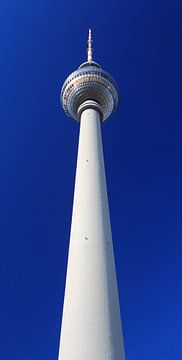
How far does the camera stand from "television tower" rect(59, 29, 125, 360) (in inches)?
814

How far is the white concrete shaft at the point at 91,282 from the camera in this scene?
2061cm

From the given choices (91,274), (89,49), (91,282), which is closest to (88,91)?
(89,49)

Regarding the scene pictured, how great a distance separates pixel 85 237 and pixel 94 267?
271cm

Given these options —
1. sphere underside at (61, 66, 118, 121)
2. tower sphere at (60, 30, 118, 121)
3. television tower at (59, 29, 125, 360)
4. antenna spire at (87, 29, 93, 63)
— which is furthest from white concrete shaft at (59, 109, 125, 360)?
antenna spire at (87, 29, 93, 63)

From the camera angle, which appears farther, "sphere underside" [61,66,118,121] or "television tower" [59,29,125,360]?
"sphere underside" [61,66,118,121]

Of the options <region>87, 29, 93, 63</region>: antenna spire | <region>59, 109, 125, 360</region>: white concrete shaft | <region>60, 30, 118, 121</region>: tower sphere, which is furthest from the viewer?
<region>87, 29, 93, 63</region>: antenna spire

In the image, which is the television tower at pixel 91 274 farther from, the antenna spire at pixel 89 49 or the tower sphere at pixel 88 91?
the antenna spire at pixel 89 49

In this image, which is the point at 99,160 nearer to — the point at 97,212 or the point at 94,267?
the point at 97,212

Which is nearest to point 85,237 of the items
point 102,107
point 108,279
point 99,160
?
point 108,279

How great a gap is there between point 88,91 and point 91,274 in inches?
1051

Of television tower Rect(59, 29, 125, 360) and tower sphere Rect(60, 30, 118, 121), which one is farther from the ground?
tower sphere Rect(60, 30, 118, 121)

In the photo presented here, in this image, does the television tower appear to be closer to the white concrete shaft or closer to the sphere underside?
the white concrete shaft

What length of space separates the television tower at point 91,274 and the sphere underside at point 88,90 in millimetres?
6348

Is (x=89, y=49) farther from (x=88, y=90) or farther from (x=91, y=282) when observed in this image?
(x=91, y=282)
